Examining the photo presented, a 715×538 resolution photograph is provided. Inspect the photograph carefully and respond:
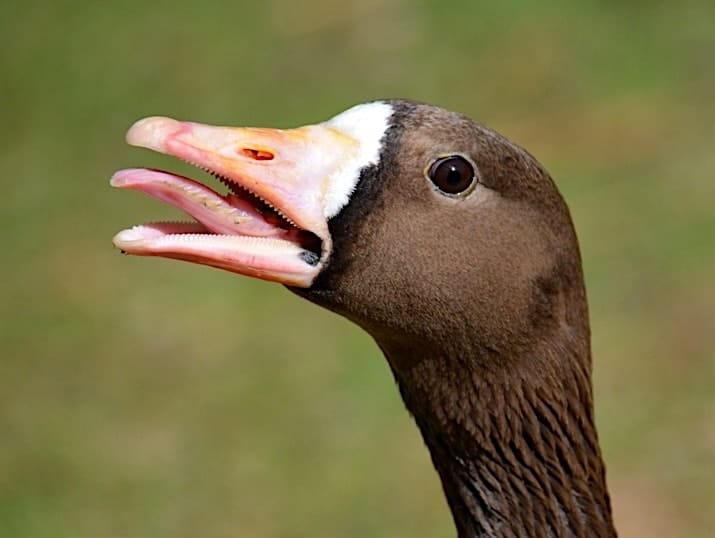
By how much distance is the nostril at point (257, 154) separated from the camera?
2.49 meters

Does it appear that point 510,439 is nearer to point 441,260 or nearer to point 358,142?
point 441,260

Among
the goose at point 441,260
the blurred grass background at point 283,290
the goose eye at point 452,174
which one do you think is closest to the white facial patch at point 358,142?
the goose at point 441,260

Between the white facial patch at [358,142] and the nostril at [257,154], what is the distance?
0.45 ft

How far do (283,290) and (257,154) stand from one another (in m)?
3.87

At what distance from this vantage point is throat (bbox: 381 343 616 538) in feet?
9.12

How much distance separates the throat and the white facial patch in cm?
43

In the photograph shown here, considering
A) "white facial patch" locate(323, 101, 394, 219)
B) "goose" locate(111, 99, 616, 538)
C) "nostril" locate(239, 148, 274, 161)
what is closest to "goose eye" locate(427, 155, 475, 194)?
"goose" locate(111, 99, 616, 538)

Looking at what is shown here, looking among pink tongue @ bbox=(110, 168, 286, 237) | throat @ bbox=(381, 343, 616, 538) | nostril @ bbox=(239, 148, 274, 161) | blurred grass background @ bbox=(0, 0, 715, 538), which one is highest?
blurred grass background @ bbox=(0, 0, 715, 538)

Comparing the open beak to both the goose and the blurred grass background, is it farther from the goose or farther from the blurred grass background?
the blurred grass background

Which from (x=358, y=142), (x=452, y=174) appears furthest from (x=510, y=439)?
(x=358, y=142)

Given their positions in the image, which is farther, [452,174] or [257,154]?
[452,174]

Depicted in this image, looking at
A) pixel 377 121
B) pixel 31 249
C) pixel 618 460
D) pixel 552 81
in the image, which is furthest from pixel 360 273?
pixel 552 81

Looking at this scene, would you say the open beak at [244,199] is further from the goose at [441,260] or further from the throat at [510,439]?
the throat at [510,439]

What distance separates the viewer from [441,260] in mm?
2674
